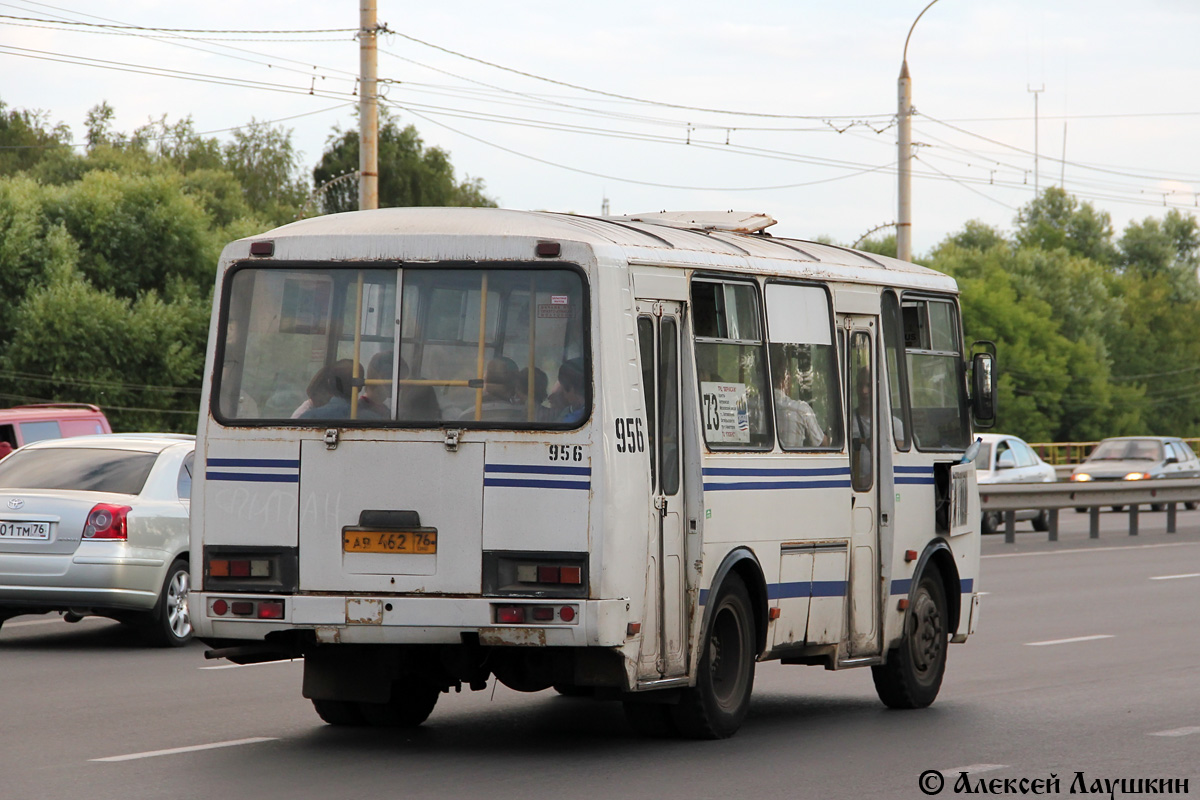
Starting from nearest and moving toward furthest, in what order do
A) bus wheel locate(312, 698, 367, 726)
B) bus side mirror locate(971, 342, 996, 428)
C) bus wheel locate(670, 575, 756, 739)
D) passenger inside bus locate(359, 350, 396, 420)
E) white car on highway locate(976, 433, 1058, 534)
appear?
passenger inside bus locate(359, 350, 396, 420)
bus wheel locate(670, 575, 756, 739)
bus wheel locate(312, 698, 367, 726)
bus side mirror locate(971, 342, 996, 428)
white car on highway locate(976, 433, 1058, 534)

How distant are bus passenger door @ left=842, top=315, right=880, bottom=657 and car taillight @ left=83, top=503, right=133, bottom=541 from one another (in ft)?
19.5

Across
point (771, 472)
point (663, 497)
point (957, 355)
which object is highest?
point (957, 355)

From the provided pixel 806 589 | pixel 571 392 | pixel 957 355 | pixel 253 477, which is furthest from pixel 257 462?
pixel 957 355

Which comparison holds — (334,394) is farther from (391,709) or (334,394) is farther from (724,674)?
(724,674)

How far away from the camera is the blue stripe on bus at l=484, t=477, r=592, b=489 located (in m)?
8.85

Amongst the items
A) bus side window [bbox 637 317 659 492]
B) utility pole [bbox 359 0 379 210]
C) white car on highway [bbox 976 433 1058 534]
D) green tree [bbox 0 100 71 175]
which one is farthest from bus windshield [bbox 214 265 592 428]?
green tree [bbox 0 100 71 175]

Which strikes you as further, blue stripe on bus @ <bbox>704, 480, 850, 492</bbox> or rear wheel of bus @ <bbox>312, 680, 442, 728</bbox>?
rear wheel of bus @ <bbox>312, 680, 442, 728</bbox>

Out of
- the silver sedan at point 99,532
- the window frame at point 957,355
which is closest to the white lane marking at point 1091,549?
the window frame at point 957,355

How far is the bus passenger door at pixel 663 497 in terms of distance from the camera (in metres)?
9.26

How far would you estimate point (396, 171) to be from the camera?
93.2 metres

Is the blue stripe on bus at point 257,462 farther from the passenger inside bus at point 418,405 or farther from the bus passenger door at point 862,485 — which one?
the bus passenger door at point 862,485

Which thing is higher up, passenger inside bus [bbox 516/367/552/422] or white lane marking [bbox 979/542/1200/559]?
passenger inside bus [bbox 516/367/552/422]

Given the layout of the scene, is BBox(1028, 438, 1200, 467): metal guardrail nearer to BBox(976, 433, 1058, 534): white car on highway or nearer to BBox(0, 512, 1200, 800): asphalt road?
BBox(976, 433, 1058, 534): white car on highway

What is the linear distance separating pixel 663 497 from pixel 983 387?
4.08m
